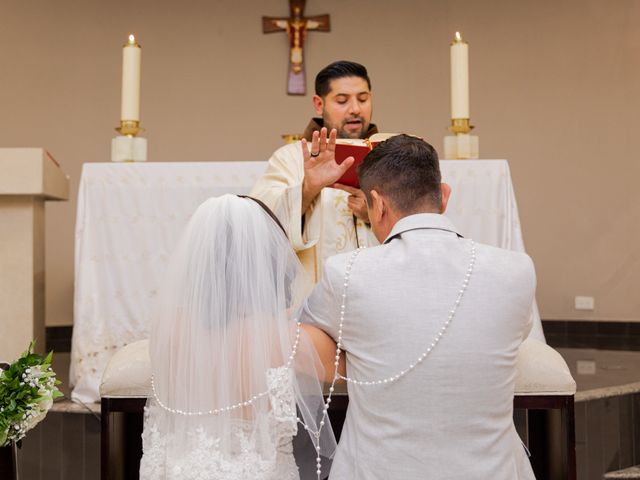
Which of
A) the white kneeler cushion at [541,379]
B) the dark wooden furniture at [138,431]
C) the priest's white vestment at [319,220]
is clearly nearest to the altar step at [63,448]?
the dark wooden furniture at [138,431]

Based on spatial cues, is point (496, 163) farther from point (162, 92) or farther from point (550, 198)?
point (162, 92)

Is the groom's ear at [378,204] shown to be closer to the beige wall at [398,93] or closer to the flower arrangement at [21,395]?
the flower arrangement at [21,395]

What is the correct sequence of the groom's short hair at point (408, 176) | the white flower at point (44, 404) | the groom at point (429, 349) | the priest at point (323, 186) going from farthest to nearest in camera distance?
the priest at point (323, 186), the white flower at point (44, 404), the groom's short hair at point (408, 176), the groom at point (429, 349)

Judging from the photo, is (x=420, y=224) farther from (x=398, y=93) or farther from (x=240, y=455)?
(x=398, y=93)

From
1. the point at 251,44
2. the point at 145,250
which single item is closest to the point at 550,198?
the point at 251,44

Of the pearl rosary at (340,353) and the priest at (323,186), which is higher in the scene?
the priest at (323,186)

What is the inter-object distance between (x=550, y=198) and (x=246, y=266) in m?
5.85

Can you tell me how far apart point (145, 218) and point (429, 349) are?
104 inches

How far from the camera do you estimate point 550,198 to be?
7805mm

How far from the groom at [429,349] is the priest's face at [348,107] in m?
2.11

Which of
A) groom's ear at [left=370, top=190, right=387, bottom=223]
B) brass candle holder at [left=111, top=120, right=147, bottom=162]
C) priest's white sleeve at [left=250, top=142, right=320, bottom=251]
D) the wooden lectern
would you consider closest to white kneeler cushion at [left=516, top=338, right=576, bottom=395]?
groom's ear at [left=370, top=190, right=387, bottom=223]

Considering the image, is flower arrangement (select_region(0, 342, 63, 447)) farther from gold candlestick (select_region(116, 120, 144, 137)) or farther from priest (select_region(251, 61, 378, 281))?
gold candlestick (select_region(116, 120, 144, 137))

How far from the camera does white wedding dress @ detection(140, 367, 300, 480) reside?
2332 millimetres

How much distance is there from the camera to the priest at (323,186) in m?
3.61
